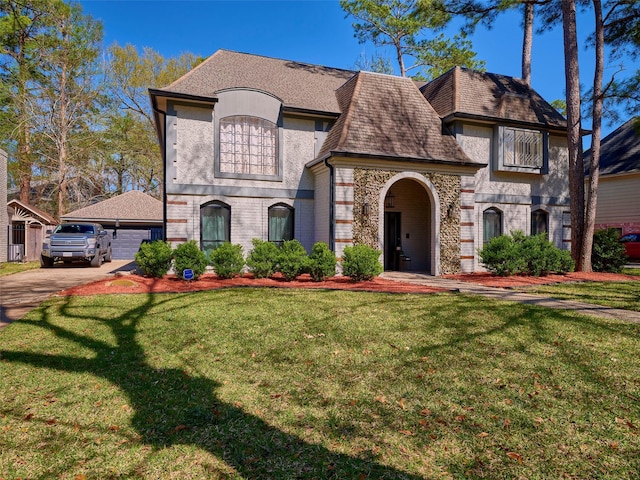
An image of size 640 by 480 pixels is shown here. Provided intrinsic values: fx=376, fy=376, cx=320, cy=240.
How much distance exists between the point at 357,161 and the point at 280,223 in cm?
375

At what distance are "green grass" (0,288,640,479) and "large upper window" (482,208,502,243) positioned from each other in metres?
9.29

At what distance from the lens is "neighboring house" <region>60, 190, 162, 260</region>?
2431 centimetres

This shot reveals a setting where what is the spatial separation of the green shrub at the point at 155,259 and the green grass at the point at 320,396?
4.33 meters

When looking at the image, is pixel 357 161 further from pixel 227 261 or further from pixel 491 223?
pixel 491 223

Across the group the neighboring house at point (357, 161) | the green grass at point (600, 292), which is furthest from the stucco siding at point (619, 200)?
the green grass at point (600, 292)

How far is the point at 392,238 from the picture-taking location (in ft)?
51.7

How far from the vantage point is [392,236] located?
15758 millimetres

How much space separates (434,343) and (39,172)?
108 feet

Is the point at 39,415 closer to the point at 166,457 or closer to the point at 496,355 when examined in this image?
the point at 166,457

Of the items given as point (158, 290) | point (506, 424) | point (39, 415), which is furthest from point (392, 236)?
point (39, 415)

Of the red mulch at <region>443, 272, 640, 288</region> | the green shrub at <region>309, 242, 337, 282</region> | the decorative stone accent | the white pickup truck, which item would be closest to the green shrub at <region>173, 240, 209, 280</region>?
the green shrub at <region>309, 242, 337, 282</region>

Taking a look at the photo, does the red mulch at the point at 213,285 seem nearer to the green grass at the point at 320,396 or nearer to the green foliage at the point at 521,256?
the green grass at the point at 320,396

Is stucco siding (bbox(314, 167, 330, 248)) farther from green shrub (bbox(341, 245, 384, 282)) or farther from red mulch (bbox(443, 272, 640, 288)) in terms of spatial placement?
red mulch (bbox(443, 272, 640, 288))

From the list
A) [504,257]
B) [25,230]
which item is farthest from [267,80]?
[25,230]
